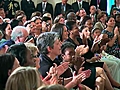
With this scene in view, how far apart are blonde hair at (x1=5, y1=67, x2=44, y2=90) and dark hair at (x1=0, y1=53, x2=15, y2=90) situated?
322 millimetres

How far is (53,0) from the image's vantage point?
939 cm

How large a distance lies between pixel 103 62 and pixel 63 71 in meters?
1.34

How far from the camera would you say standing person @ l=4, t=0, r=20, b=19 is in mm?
7732

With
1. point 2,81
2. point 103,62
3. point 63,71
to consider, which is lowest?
point 103,62

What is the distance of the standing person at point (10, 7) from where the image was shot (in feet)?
25.4

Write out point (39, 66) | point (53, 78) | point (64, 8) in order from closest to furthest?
point (53, 78) → point (39, 66) → point (64, 8)

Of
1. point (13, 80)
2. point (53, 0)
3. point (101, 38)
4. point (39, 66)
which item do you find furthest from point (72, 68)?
point (53, 0)

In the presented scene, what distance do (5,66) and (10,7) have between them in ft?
18.9

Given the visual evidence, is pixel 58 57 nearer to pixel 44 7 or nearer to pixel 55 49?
pixel 55 49

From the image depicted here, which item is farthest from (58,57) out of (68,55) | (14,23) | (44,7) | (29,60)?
(44,7)

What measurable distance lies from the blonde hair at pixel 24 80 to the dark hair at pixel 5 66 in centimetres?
32

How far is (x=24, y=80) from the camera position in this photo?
1.84m

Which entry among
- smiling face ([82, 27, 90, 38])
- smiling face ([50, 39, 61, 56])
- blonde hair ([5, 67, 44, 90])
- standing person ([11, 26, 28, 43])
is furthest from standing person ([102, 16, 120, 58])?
blonde hair ([5, 67, 44, 90])

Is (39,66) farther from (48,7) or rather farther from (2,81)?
(48,7)
